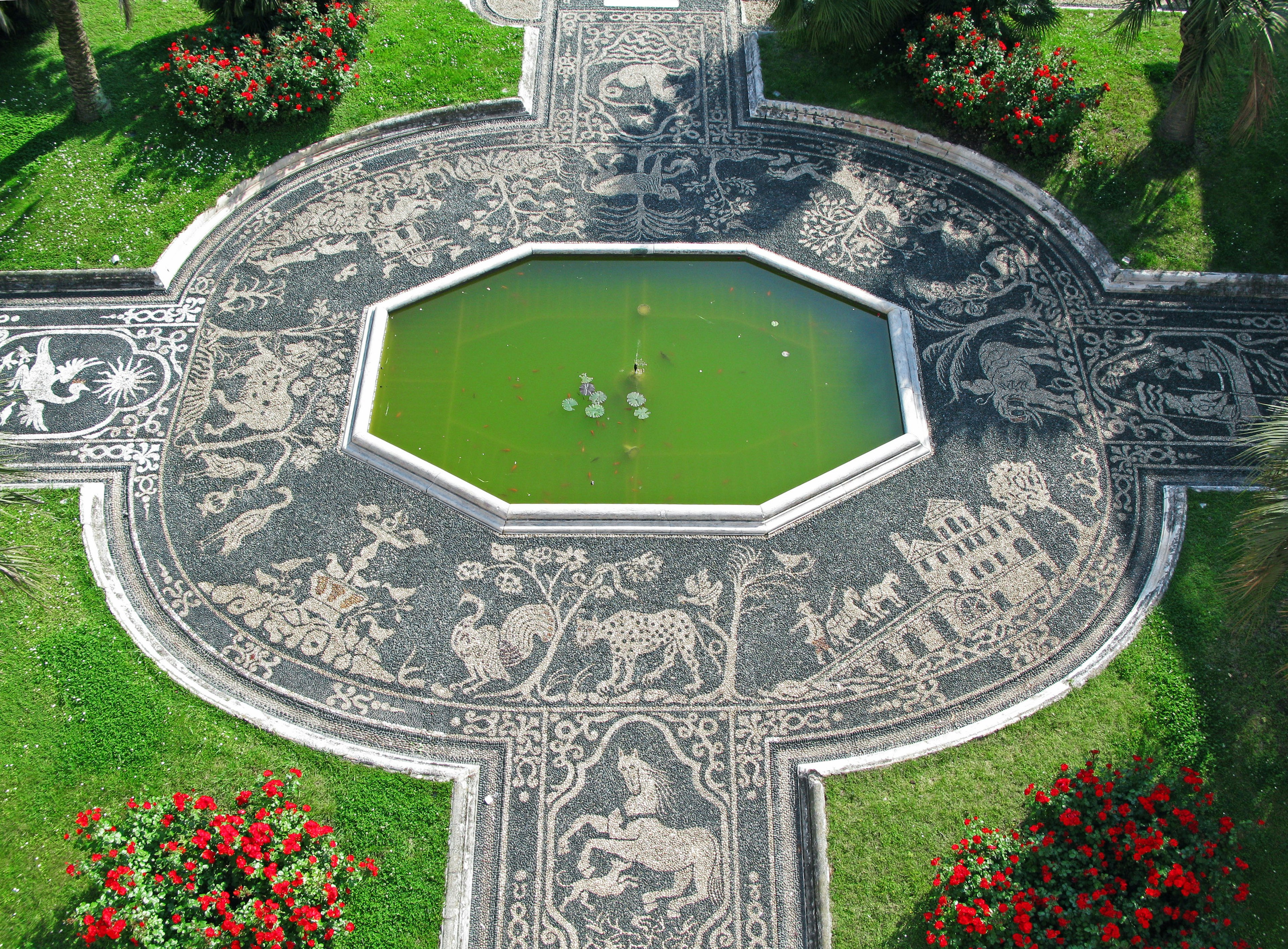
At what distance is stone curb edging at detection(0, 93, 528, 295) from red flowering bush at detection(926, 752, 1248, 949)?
13.8m

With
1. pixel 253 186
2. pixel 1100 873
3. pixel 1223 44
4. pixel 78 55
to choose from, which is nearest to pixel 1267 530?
pixel 1100 873

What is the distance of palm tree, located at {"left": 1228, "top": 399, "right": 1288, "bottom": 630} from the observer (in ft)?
26.1

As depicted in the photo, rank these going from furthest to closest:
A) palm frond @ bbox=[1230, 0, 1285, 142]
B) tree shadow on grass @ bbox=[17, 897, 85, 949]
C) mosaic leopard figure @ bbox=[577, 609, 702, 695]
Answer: palm frond @ bbox=[1230, 0, 1285, 142] → mosaic leopard figure @ bbox=[577, 609, 702, 695] → tree shadow on grass @ bbox=[17, 897, 85, 949]

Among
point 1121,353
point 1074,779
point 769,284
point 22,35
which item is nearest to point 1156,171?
point 1121,353

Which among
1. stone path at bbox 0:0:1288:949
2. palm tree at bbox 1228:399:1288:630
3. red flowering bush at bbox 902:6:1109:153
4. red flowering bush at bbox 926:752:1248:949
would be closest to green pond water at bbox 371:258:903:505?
stone path at bbox 0:0:1288:949

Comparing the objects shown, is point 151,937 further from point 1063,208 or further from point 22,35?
point 22,35

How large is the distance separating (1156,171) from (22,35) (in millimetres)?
20785

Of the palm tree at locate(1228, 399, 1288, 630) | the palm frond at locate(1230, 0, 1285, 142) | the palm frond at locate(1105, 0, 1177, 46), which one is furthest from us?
the palm frond at locate(1105, 0, 1177, 46)

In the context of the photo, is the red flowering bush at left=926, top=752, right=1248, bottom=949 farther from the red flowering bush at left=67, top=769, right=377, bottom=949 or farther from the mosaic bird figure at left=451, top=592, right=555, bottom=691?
the red flowering bush at left=67, top=769, right=377, bottom=949

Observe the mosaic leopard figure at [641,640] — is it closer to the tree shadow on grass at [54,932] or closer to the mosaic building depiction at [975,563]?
the mosaic building depiction at [975,563]

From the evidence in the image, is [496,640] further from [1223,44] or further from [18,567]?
[1223,44]

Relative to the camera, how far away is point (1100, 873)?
8.77 meters

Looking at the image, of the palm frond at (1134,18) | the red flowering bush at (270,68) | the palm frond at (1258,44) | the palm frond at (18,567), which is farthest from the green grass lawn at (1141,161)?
the palm frond at (18,567)

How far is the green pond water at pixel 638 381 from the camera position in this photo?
12273mm
